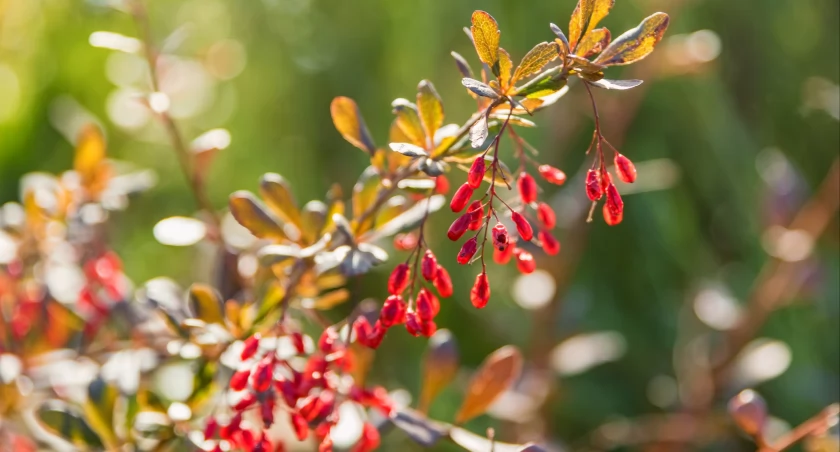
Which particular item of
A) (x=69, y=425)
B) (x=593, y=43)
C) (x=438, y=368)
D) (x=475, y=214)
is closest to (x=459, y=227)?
(x=475, y=214)

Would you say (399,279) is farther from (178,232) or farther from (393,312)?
(178,232)

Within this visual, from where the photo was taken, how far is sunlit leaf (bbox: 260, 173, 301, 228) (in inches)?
20.1

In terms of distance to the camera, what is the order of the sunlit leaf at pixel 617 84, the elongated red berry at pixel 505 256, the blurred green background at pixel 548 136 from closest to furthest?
the sunlit leaf at pixel 617 84 < the elongated red berry at pixel 505 256 < the blurred green background at pixel 548 136

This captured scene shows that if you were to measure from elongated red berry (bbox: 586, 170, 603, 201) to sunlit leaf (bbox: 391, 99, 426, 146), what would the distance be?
0.10 meters

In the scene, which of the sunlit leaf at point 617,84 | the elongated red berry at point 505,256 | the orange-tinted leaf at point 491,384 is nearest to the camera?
the sunlit leaf at point 617,84

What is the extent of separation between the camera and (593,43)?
41cm

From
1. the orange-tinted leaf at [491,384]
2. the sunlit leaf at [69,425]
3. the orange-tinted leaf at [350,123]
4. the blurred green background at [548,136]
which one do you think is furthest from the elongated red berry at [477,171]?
the blurred green background at [548,136]

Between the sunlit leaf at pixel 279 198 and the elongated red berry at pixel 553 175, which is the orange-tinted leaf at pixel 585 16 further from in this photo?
the sunlit leaf at pixel 279 198

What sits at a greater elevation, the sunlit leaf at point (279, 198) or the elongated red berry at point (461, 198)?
the elongated red berry at point (461, 198)

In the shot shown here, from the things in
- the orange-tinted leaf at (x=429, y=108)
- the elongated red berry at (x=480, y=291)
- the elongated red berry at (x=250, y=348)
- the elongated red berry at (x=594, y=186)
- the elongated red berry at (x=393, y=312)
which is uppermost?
the orange-tinted leaf at (x=429, y=108)

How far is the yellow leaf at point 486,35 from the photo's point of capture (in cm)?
39

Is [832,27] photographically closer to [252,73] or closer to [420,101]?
[252,73]

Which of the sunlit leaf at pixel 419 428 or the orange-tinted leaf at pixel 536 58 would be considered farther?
the sunlit leaf at pixel 419 428

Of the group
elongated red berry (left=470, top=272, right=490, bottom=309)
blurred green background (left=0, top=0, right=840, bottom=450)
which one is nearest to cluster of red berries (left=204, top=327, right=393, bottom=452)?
elongated red berry (left=470, top=272, right=490, bottom=309)
